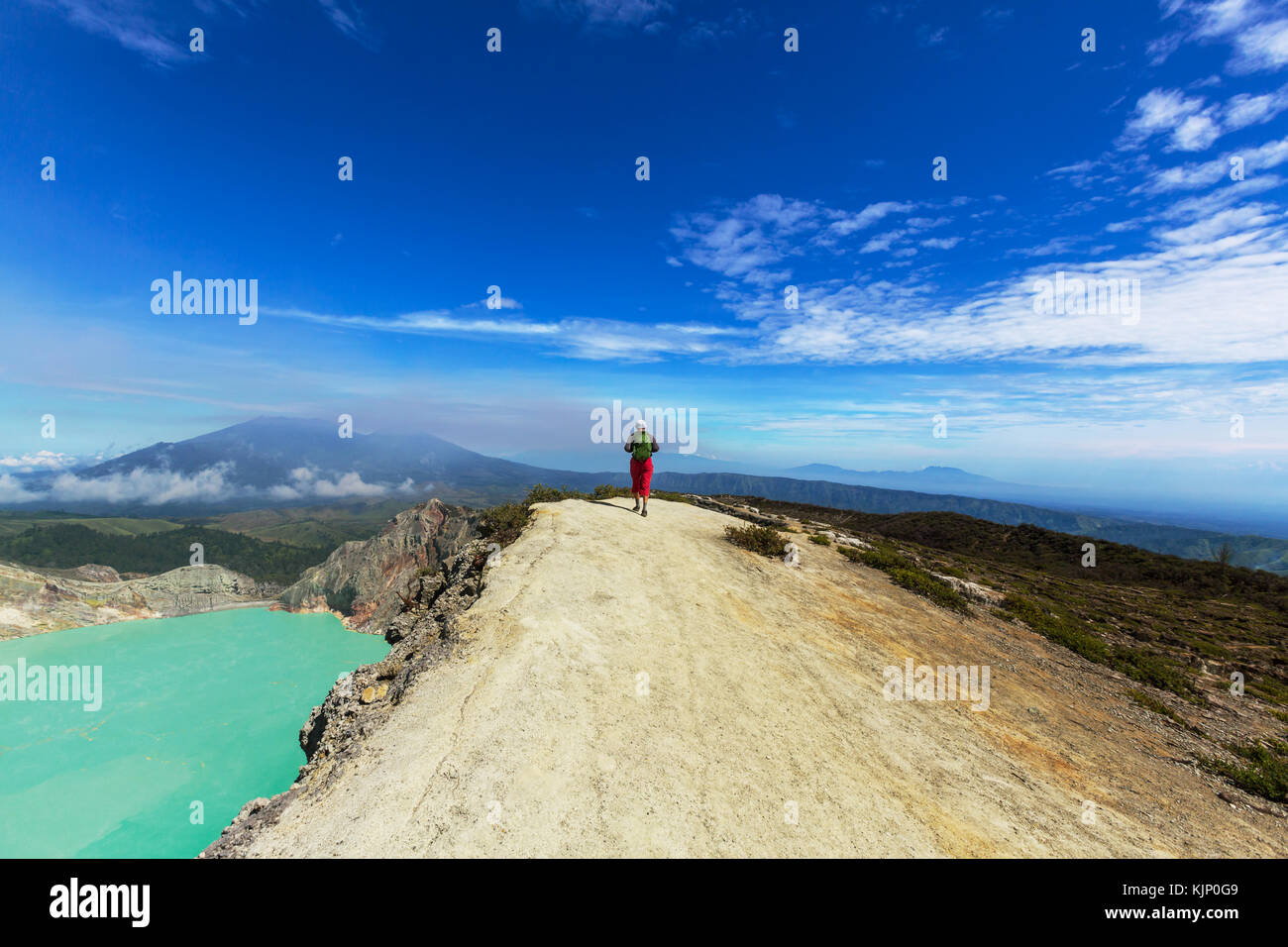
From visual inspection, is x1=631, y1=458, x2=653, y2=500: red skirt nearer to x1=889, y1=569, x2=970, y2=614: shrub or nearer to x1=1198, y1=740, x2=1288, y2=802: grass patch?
x1=889, y1=569, x2=970, y2=614: shrub

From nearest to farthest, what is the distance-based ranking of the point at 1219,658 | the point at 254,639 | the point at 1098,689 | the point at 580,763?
the point at 580,763, the point at 1098,689, the point at 1219,658, the point at 254,639

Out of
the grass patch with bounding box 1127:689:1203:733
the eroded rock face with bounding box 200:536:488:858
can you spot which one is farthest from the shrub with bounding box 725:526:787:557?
the grass patch with bounding box 1127:689:1203:733

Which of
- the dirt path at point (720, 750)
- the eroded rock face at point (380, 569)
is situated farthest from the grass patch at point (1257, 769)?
the eroded rock face at point (380, 569)

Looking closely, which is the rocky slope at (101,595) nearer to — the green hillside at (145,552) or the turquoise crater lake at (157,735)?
the turquoise crater lake at (157,735)
